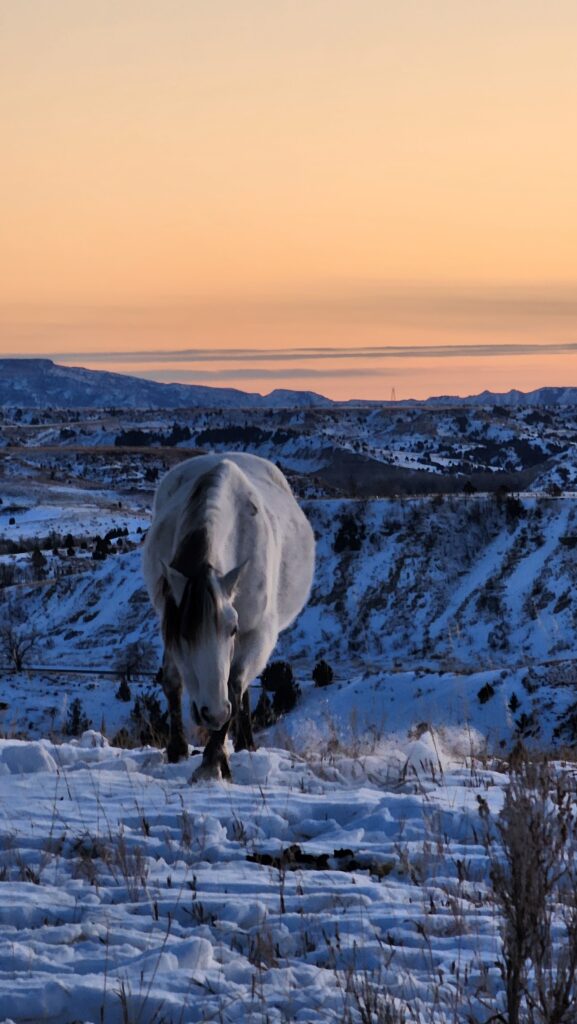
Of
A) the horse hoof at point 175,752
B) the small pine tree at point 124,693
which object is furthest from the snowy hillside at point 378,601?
the horse hoof at point 175,752

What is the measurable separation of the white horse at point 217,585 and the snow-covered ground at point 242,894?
2.63 feet

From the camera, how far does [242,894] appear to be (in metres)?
5.50

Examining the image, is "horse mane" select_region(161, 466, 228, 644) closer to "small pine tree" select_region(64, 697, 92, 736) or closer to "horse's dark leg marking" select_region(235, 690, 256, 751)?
"horse's dark leg marking" select_region(235, 690, 256, 751)

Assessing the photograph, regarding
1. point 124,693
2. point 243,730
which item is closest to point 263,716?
point 124,693

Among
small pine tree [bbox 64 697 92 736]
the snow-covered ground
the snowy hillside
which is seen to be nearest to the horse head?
the snow-covered ground

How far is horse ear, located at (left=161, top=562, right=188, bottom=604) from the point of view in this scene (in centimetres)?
816

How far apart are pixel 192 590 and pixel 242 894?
3.00 meters

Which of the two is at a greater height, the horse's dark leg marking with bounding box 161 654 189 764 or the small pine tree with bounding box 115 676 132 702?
the horse's dark leg marking with bounding box 161 654 189 764

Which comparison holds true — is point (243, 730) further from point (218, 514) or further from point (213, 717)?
point (213, 717)

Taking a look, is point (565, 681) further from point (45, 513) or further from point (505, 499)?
point (45, 513)

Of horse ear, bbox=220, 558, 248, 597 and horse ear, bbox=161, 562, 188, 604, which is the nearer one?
horse ear, bbox=161, 562, 188, 604

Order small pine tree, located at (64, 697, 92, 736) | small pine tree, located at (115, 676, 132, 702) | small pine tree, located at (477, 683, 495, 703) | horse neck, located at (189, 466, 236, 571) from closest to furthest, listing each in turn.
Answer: horse neck, located at (189, 466, 236, 571) → small pine tree, located at (64, 697, 92, 736) → small pine tree, located at (477, 683, 495, 703) → small pine tree, located at (115, 676, 132, 702)

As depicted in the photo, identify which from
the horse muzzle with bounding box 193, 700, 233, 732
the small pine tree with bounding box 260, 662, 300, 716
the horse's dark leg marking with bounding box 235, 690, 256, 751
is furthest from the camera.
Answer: the small pine tree with bounding box 260, 662, 300, 716

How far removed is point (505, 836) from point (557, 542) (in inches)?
2776
